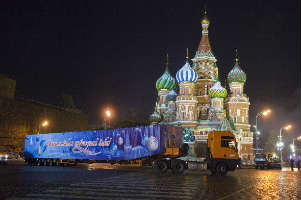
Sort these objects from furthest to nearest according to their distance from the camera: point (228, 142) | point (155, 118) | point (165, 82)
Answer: point (165, 82) < point (155, 118) < point (228, 142)

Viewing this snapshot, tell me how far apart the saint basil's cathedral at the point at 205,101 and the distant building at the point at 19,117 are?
2683 cm

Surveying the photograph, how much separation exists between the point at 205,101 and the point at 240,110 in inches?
288

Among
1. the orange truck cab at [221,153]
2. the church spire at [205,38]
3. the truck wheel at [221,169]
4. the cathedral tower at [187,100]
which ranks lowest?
the truck wheel at [221,169]

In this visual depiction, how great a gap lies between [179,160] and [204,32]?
49928mm

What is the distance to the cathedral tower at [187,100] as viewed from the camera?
5884 cm

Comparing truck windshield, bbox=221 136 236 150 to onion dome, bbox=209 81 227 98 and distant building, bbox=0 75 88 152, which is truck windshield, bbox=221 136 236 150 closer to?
onion dome, bbox=209 81 227 98

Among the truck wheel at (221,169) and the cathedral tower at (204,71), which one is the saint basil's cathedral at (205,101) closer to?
the cathedral tower at (204,71)

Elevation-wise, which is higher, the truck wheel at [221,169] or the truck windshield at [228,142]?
the truck windshield at [228,142]

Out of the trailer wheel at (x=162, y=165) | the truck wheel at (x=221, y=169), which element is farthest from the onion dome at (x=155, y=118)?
the truck wheel at (x=221, y=169)

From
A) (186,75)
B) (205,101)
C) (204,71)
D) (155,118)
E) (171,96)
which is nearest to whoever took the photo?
(186,75)

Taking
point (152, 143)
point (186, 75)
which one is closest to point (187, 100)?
point (186, 75)

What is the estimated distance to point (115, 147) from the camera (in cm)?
2859

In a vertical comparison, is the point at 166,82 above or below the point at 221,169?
above

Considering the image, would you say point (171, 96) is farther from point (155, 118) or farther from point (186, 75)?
point (186, 75)
